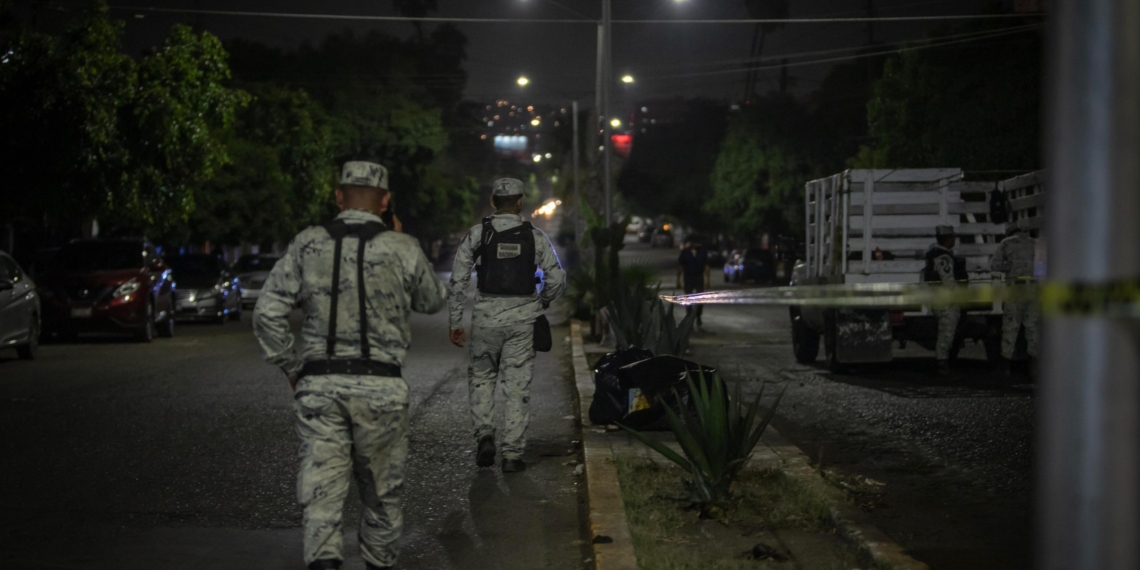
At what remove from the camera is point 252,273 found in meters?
32.2

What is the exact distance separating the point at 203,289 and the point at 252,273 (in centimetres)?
767

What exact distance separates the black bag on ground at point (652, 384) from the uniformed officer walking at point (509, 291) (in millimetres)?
1023

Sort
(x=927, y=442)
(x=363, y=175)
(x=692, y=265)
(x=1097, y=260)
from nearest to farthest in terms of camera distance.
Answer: (x=1097, y=260)
(x=363, y=175)
(x=927, y=442)
(x=692, y=265)

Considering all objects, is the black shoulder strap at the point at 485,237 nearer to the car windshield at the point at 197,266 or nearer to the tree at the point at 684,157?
the car windshield at the point at 197,266

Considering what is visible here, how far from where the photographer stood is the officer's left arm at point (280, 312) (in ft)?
15.2

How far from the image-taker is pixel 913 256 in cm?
1383

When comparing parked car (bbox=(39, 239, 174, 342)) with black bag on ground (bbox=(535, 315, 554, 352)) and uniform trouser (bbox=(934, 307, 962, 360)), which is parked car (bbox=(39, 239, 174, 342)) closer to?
uniform trouser (bbox=(934, 307, 962, 360))

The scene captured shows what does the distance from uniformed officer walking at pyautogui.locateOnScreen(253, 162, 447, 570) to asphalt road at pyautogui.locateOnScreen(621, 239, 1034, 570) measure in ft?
7.93

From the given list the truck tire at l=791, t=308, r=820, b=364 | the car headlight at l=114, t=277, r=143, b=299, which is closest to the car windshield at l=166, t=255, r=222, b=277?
the car headlight at l=114, t=277, r=143, b=299

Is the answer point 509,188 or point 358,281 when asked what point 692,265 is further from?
point 358,281

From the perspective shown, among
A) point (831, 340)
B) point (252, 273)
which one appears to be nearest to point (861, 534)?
point (831, 340)

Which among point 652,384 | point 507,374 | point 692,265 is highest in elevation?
point 692,265

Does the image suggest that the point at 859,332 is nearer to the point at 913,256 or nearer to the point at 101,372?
the point at 913,256

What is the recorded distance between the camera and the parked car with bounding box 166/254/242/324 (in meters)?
24.5
